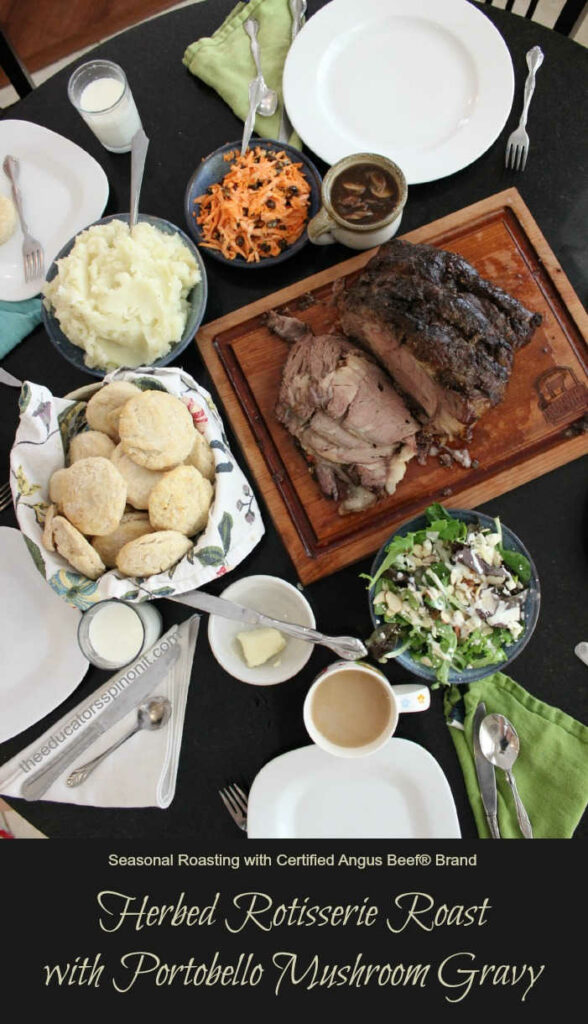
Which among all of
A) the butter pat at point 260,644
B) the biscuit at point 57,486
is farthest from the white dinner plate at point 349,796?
the biscuit at point 57,486

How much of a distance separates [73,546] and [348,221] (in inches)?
54.0

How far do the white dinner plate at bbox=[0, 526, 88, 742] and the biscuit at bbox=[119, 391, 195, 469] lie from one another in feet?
2.07

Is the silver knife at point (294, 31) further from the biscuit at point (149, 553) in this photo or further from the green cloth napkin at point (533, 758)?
the green cloth napkin at point (533, 758)

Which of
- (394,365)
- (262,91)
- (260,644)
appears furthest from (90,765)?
(262,91)

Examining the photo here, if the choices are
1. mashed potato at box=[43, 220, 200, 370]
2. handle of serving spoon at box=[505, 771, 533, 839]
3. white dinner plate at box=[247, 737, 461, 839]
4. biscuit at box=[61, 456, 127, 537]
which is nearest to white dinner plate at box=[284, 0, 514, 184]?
mashed potato at box=[43, 220, 200, 370]

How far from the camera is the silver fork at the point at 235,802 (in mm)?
2420

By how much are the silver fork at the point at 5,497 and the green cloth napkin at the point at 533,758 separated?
1.60 metres

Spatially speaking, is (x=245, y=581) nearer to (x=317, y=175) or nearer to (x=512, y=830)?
(x=512, y=830)

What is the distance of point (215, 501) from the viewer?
2.27 meters

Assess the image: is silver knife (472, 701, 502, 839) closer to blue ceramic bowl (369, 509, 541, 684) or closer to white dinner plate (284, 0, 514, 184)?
blue ceramic bowl (369, 509, 541, 684)

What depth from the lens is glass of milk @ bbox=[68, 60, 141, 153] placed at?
2.68 m

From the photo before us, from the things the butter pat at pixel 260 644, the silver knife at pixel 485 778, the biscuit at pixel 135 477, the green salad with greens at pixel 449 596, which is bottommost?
the silver knife at pixel 485 778

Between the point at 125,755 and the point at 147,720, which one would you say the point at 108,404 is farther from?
the point at 125,755

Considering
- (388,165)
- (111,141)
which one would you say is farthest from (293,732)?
(111,141)
